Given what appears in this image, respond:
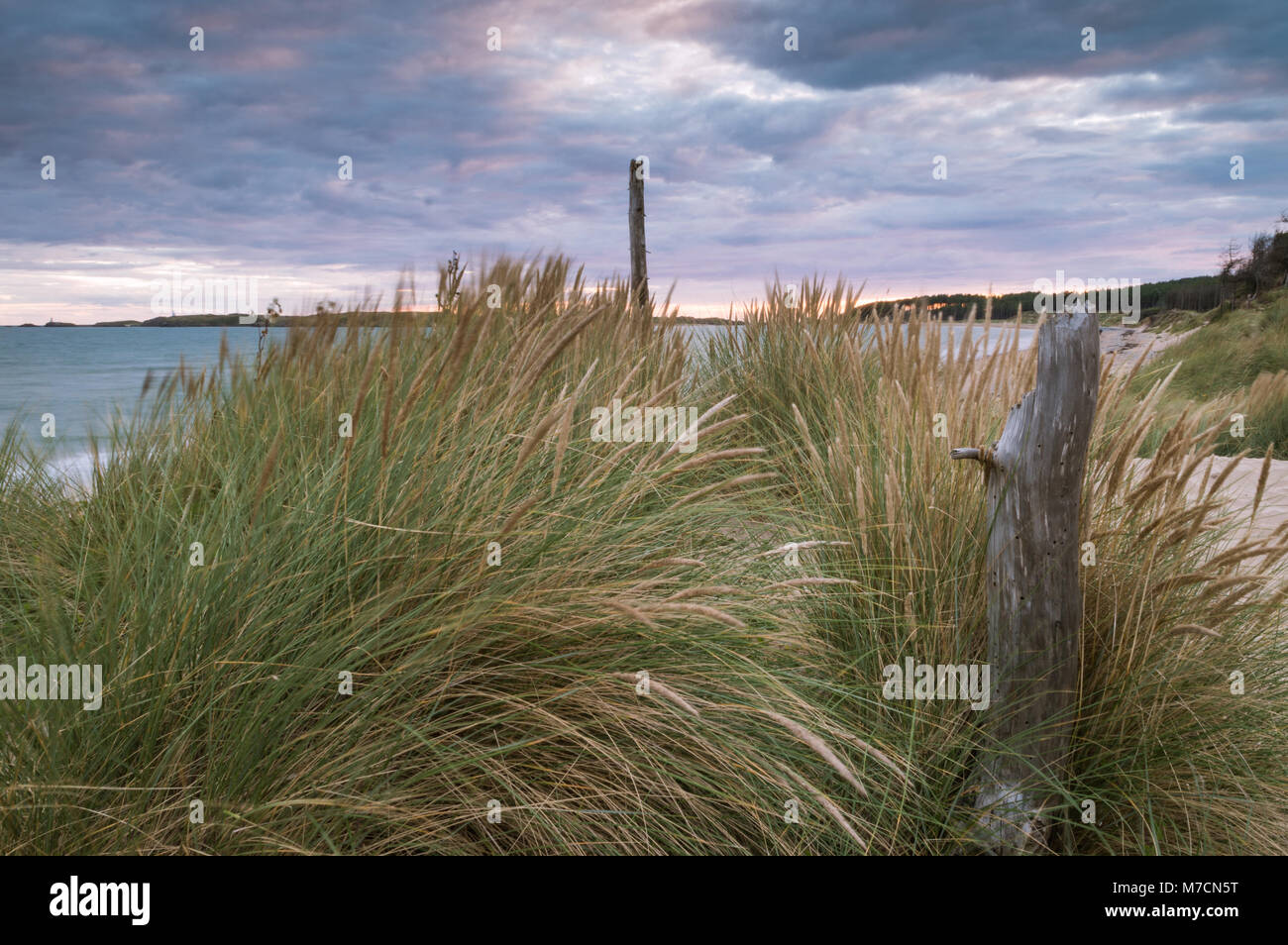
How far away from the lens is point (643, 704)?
1.98 m

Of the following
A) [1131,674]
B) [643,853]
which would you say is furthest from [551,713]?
[1131,674]

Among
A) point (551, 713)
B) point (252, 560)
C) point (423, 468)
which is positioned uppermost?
point (423, 468)

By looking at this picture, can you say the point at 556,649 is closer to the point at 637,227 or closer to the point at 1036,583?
the point at 1036,583

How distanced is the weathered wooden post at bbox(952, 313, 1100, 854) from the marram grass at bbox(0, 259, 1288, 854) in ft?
0.35

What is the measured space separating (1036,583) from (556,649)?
4.31ft

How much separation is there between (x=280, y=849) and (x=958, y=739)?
173 cm

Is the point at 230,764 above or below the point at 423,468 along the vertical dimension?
below

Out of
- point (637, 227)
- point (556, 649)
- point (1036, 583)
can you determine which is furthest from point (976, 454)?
point (637, 227)

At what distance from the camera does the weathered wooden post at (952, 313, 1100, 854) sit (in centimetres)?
218

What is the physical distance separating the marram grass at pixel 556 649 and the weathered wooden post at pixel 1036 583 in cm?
11

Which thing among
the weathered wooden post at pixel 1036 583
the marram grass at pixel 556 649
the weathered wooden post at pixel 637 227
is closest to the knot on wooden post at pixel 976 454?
the weathered wooden post at pixel 1036 583

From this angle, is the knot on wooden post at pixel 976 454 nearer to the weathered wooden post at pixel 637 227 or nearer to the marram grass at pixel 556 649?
the marram grass at pixel 556 649

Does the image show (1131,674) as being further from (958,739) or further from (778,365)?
(778,365)

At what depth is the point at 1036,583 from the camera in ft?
7.25
